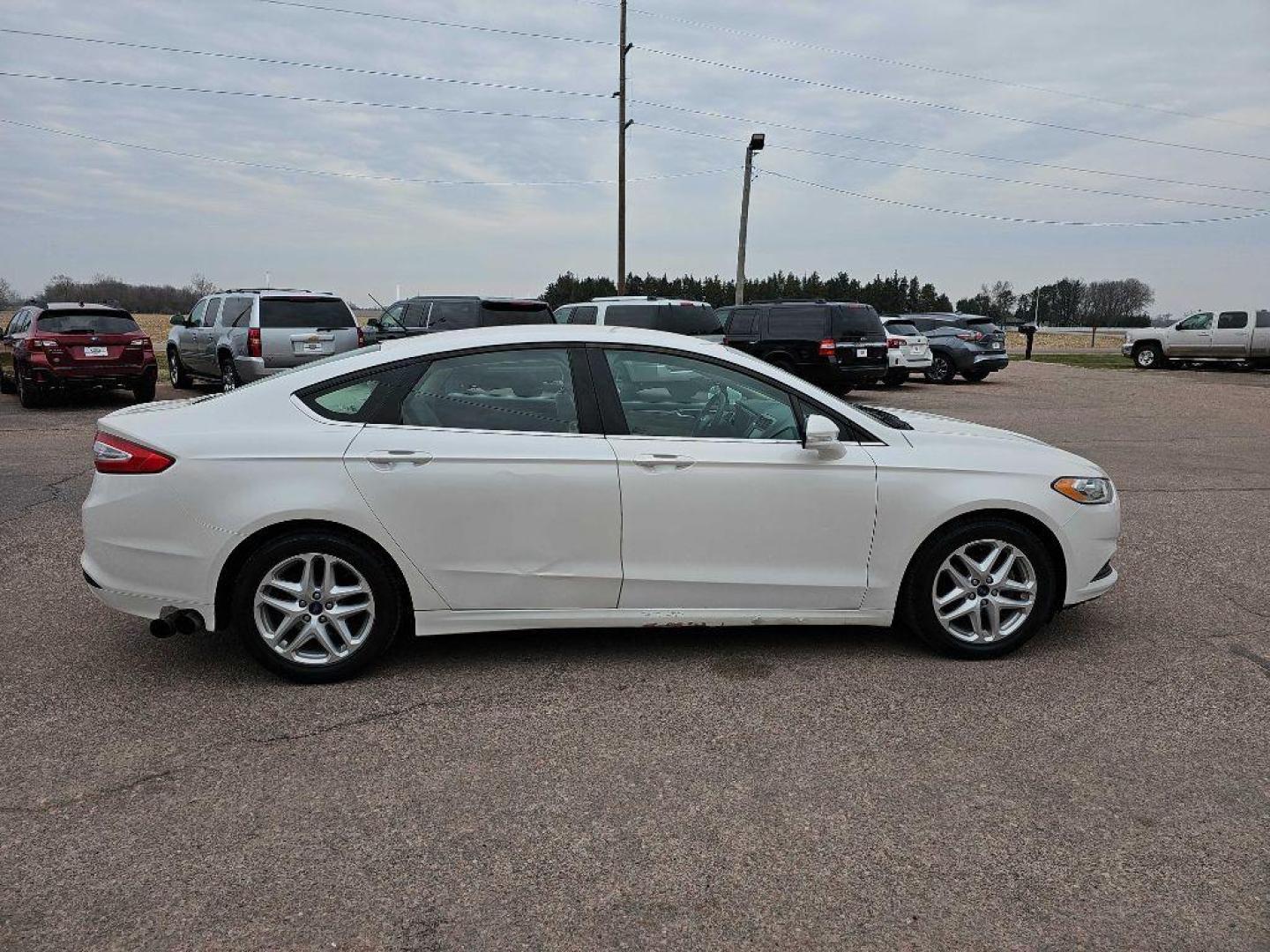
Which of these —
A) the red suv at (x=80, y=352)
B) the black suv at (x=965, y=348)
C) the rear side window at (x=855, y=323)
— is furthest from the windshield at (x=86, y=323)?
the black suv at (x=965, y=348)

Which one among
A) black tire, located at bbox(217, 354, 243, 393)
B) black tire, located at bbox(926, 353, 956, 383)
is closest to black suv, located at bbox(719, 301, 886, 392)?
black tire, located at bbox(926, 353, 956, 383)

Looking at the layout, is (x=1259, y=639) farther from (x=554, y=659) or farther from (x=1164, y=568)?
(x=554, y=659)

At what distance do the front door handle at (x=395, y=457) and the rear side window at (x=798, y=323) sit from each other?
512 inches

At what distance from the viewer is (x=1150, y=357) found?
96.9ft

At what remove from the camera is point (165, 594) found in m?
3.88

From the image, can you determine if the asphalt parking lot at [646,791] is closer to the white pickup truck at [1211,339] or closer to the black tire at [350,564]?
the black tire at [350,564]

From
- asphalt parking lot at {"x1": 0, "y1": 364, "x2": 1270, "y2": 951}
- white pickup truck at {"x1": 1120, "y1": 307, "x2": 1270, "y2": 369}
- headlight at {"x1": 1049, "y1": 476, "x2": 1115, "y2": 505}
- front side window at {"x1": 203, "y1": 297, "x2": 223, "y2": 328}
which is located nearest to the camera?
asphalt parking lot at {"x1": 0, "y1": 364, "x2": 1270, "y2": 951}

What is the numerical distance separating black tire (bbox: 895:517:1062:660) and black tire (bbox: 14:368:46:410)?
1496cm

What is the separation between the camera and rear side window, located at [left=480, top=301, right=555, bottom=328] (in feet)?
44.1

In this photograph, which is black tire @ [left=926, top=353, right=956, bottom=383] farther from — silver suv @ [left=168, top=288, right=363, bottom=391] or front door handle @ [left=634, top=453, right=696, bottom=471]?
front door handle @ [left=634, top=453, right=696, bottom=471]

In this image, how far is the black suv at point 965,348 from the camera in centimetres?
2288

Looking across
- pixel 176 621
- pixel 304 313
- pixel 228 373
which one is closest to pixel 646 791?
pixel 176 621

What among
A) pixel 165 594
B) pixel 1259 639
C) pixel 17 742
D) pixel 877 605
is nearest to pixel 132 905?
pixel 17 742

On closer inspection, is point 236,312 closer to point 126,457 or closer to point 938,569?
point 126,457
